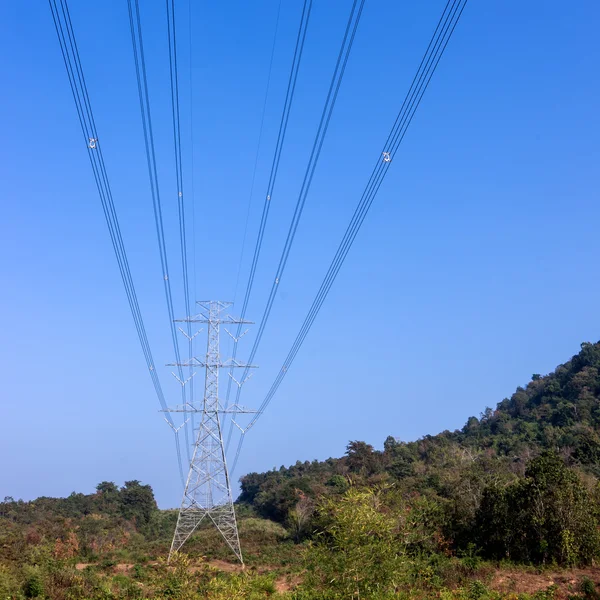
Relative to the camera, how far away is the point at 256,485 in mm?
145250

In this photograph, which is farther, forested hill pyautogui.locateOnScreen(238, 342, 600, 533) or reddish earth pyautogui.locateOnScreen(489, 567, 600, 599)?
forested hill pyautogui.locateOnScreen(238, 342, 600, 533)

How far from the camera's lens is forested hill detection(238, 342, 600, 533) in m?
65.4

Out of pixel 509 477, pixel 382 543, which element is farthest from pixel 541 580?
pixel 509 477

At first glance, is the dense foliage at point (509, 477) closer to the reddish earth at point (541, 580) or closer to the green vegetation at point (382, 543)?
the green vegetation at point (382, 543)

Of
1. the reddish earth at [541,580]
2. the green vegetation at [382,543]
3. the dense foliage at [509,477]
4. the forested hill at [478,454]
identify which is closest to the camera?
the green vegetation at [382,543]

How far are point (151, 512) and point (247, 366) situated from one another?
223 feet

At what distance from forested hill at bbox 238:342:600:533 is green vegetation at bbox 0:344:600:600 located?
435 millimetres

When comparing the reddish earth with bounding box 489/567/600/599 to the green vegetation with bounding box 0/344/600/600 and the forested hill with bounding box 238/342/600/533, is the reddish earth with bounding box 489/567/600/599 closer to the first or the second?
the green vegetation with bounding box 0/344/600/600

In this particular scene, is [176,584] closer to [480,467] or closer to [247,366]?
[247,366]

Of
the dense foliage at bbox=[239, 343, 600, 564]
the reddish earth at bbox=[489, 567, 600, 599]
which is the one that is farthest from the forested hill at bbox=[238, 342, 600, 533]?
the reddish earth at bbox=[489, 567, 600, 599]

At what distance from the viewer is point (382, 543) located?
912 inches

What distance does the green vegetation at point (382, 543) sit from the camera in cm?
2461

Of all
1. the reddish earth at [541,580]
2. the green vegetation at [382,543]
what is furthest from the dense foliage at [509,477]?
the reddish earth at [541,580]

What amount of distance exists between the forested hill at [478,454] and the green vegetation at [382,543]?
0.43m
